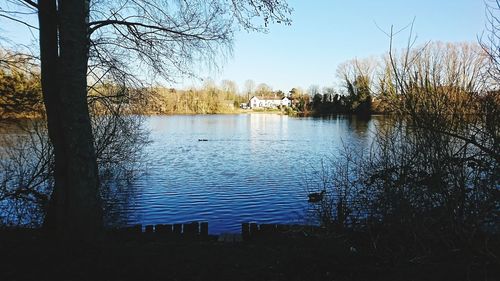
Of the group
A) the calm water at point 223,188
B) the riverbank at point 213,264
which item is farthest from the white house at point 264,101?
the riverbank at point 213,264

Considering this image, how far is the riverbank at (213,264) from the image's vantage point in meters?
5.07

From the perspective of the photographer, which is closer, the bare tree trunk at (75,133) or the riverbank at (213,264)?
the riverbank at (213,264)

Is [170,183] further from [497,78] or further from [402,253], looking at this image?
[497,78]

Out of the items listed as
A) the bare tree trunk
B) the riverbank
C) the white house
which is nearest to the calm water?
the riverbank

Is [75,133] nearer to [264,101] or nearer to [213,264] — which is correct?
[213,264]

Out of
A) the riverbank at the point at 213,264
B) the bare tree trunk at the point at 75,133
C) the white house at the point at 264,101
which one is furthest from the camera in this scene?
the white house at the point at 264,101

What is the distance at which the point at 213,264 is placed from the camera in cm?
562

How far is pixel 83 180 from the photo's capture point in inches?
239

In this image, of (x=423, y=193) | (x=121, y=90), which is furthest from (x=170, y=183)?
(x=423, y=193)

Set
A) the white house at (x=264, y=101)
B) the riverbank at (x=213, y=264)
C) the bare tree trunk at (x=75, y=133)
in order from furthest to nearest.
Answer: the white house at (x=264, y=101)
the bare tree trunk at (x=75, y=133)
the riverbank at (x=213, y=264)

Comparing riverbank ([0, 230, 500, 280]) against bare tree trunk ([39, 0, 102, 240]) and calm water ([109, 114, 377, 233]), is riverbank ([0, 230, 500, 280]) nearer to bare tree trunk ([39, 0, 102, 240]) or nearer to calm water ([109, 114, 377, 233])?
bare tree trunk ([39, 0, 102, 240])

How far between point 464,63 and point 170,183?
49.9 ft

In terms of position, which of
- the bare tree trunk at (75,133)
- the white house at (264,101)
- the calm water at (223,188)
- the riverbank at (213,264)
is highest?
the white house at (264,101)

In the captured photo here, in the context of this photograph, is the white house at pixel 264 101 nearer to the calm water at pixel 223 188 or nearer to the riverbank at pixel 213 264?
the calm water at pixel 223 188
